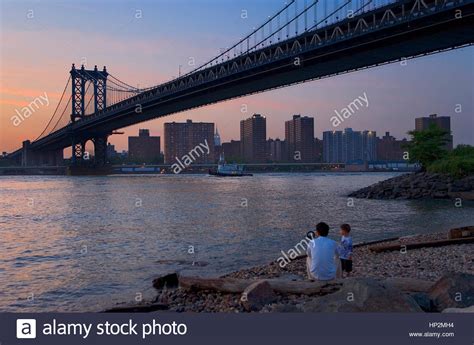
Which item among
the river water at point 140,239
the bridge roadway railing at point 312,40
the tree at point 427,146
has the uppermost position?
the bridge roadway railing at point 312,40

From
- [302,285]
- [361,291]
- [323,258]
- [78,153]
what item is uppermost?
[78,153]

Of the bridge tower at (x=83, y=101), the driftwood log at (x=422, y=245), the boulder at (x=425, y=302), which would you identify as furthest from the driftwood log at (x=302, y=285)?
the bridge tower at (x=83, y=101)

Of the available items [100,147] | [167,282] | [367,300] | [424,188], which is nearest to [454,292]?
[367,300]

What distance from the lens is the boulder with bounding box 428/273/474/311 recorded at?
20.6 feet

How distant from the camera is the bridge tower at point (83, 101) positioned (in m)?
91.6

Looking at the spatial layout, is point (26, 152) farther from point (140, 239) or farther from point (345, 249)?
point (345, 249)

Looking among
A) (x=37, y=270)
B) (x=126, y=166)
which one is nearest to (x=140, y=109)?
(x=37, y=270)

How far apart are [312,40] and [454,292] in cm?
3963

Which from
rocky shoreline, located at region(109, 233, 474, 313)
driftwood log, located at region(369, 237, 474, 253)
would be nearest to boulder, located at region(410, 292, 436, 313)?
rocky shoreline, located at region(109, 233, 474, 313)

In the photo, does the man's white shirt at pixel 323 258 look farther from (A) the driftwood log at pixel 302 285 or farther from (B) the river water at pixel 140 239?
(B) the river water at pixel 140 239

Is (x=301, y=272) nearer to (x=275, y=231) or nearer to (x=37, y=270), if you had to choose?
(x=37, y=270)

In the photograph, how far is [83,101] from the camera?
314 ft

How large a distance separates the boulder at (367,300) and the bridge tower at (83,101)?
85.7 metres

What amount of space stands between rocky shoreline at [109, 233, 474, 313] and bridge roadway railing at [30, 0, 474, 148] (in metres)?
25.9
